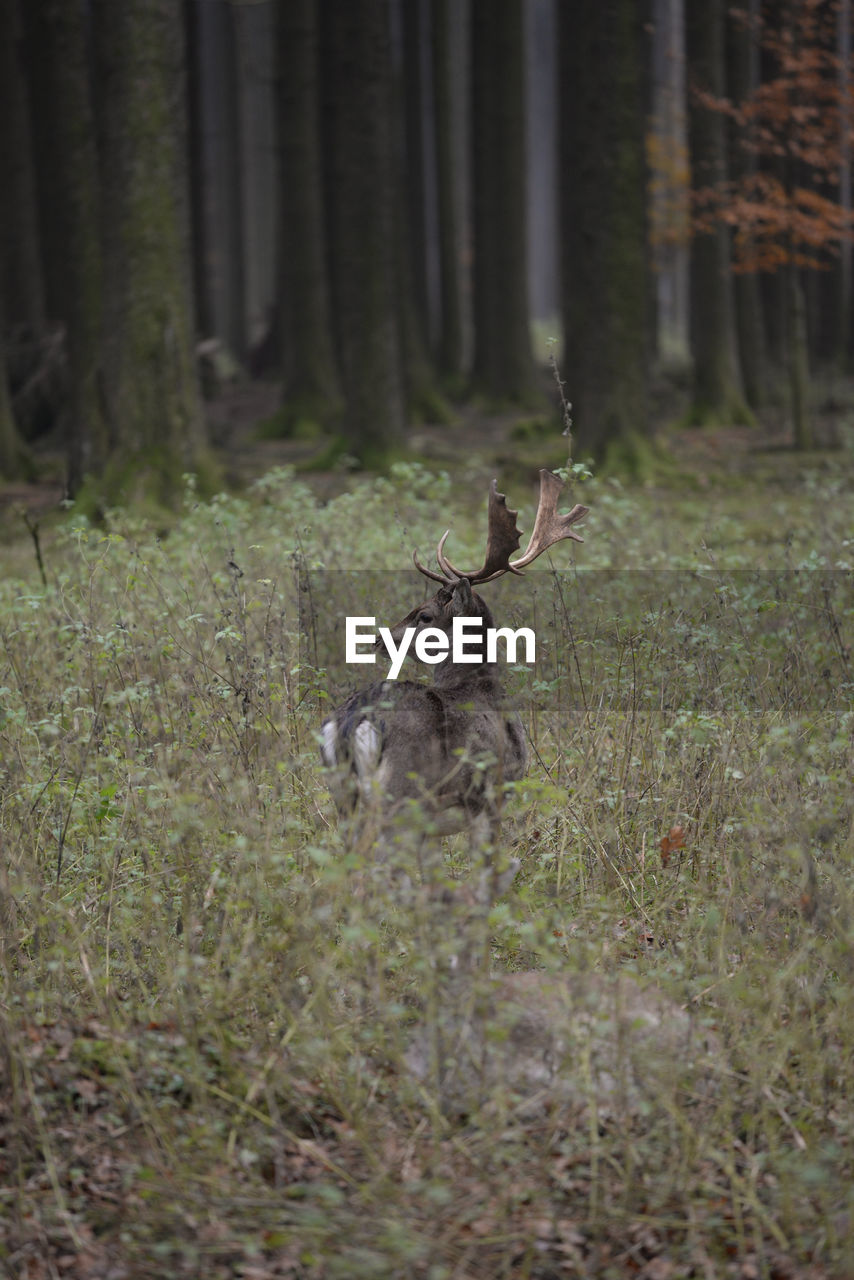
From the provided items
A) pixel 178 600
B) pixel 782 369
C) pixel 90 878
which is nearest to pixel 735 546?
pixel 178 600

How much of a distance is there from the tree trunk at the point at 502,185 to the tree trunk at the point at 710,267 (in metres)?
2.69

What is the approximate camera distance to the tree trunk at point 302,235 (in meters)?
18.5

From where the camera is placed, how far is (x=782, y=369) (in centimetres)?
2294

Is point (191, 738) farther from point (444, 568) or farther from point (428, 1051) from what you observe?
point (428, 1051)

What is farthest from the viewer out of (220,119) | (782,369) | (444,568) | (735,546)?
(220,119)

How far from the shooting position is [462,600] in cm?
484

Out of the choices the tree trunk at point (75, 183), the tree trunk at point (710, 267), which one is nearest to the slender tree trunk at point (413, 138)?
the tree trunk at point (710, 267)

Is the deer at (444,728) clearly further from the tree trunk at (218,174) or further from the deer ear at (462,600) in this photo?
the tree trunk at (218,174)

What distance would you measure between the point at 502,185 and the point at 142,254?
10.2 metres

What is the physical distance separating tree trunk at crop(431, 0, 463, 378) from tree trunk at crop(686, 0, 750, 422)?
575 centimetres

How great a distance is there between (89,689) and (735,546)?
5.75 m

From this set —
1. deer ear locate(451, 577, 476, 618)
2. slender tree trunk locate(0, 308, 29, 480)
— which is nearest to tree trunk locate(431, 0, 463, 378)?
slender tree trunk locate(0, 308, 29, 480)

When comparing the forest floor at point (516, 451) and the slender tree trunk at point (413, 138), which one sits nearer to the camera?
the forest floor at point (516, 451)

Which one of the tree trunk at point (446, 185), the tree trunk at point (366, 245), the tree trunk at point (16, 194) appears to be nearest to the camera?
the tree trunk at point (366, 245)
